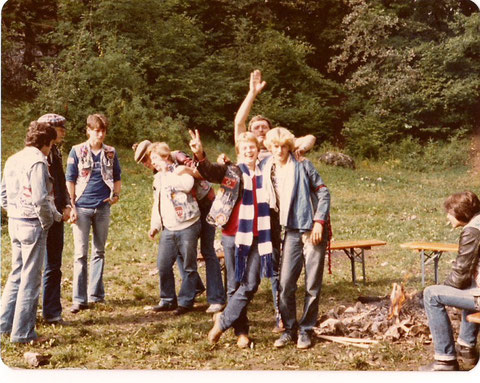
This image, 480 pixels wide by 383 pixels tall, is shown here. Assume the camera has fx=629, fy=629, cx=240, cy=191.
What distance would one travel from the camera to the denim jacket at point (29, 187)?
3857 mm

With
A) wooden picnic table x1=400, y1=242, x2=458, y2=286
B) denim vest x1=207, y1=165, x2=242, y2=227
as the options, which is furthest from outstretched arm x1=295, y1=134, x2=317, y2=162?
wooden picnic table x1=400, y1=242, x2=458, y2=286

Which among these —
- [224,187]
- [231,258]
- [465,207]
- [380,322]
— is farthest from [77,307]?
[465,207]

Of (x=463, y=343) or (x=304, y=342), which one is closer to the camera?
(x=463, y=343)

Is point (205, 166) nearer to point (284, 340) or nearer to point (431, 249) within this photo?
point (284, 340)

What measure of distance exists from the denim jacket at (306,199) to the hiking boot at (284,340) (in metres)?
0.71

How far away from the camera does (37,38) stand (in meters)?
4.78

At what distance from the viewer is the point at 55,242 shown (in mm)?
4355

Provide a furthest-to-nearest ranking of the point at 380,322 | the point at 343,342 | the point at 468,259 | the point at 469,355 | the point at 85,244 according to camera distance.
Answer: the point at 85,244, the point at 380,322, the point at 343,342, the point at 469,355, the point at 468,259

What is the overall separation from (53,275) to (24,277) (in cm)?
46

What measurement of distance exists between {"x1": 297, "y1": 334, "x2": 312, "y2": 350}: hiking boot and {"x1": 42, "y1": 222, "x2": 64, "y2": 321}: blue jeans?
1695mm

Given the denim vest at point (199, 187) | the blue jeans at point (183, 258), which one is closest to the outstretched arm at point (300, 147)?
the denim vest at point (199, 187)

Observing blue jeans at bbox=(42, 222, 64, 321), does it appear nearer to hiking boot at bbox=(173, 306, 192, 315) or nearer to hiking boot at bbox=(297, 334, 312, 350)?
hiking boot at bbox=(173, 306, 192, 315)

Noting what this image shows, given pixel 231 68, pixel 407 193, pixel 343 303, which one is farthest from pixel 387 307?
pixel 231 68

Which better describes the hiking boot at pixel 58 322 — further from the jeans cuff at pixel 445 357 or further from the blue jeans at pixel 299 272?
the jeans cuff at pixel 445 357
